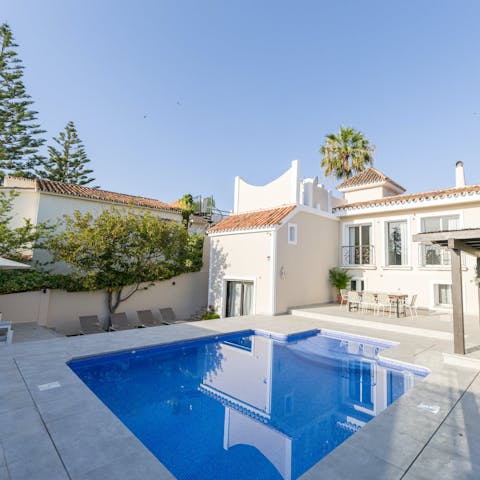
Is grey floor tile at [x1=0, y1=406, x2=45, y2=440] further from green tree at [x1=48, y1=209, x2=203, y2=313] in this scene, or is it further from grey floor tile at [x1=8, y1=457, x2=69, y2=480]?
green tree at [x1=48, y1=209, x2=203, y2=313]

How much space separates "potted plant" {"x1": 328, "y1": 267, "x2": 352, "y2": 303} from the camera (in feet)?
57.2

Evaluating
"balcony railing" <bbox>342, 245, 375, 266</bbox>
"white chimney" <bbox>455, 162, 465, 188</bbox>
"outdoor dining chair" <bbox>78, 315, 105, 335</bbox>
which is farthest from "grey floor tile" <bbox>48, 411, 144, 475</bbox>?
"white chimney" <bbox>455, 162, 465, 188</bbox>

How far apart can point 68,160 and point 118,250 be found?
77.3 feet

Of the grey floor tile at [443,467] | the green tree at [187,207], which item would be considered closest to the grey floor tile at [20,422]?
the grey floor tile at [443,467]

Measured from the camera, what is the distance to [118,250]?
14.9 metres

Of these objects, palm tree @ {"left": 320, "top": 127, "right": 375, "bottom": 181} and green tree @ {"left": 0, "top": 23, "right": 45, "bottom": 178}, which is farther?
palm tree @ {"left": 320, "top": 127, "right": 375, "bottom": 181}

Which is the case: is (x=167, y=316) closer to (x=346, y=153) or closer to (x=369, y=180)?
(x=369, y=180)

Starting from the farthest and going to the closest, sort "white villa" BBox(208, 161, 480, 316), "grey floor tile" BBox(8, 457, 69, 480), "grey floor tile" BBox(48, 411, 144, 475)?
"white villa" BBox(208, 161, 480, 316) < "grey floor tile" BBox(48, 411, 144, 475) < "grey floor tile" BBox(8, 457, 69, 480)

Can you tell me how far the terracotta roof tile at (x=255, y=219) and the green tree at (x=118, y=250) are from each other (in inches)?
101

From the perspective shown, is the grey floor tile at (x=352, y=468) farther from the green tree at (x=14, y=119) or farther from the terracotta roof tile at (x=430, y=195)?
the green tree at (x=14, y=119)

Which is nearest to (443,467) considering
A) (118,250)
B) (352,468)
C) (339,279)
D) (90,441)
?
(352,468)

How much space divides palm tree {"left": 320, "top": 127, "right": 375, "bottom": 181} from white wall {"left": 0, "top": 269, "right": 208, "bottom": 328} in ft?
57.7

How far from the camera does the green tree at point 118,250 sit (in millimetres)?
13914

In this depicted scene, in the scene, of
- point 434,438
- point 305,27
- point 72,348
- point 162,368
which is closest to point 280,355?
point 162,368
